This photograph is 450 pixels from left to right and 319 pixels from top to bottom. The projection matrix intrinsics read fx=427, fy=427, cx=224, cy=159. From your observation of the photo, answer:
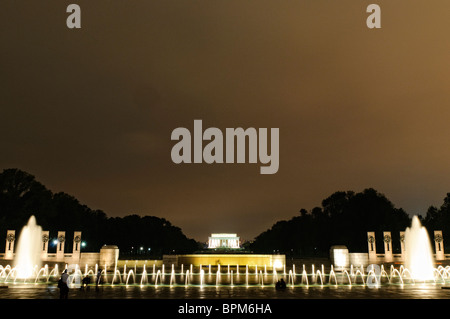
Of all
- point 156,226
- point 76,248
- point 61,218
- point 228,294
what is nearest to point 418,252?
point 228,294

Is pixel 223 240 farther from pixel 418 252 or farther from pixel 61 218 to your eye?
pixel 418 252

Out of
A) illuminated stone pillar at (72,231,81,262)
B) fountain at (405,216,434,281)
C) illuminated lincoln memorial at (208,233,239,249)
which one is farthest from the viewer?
illuminated lincoln memorial at (208,233,239,249)

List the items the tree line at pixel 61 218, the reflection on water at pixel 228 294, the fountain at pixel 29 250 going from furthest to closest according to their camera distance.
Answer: the tree line at pixel 61 218
the fountain at pixel 29 250
the reflection on water at pixel 228 294

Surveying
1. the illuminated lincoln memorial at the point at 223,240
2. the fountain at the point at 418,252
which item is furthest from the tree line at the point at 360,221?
the illuminated lincoln memorial at the point at 223,240

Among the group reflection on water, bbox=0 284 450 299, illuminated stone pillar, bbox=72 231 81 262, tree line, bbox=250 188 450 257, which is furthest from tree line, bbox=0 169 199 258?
reflection on water, bbox=0 284 450 299

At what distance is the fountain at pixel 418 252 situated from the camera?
37438mm

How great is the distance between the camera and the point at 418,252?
41281mm

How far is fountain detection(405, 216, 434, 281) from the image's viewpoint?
37.4m

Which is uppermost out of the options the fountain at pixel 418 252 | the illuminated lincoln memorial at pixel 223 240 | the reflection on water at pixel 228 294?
the illuminated lincoln memorial at pixel 223 240

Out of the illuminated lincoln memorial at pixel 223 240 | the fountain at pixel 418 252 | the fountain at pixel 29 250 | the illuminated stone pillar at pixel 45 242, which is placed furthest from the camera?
the illuminated lincoln memorial at pixel 223 240

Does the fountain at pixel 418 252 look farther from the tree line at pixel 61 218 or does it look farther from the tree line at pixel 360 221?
the tree line at pixel 61 218

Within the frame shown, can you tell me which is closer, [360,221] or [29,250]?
[29,250]

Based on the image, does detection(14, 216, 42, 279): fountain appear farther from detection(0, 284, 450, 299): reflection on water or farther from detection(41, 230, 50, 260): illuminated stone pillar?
detection(0, 284, 450, 299): reflection on water
